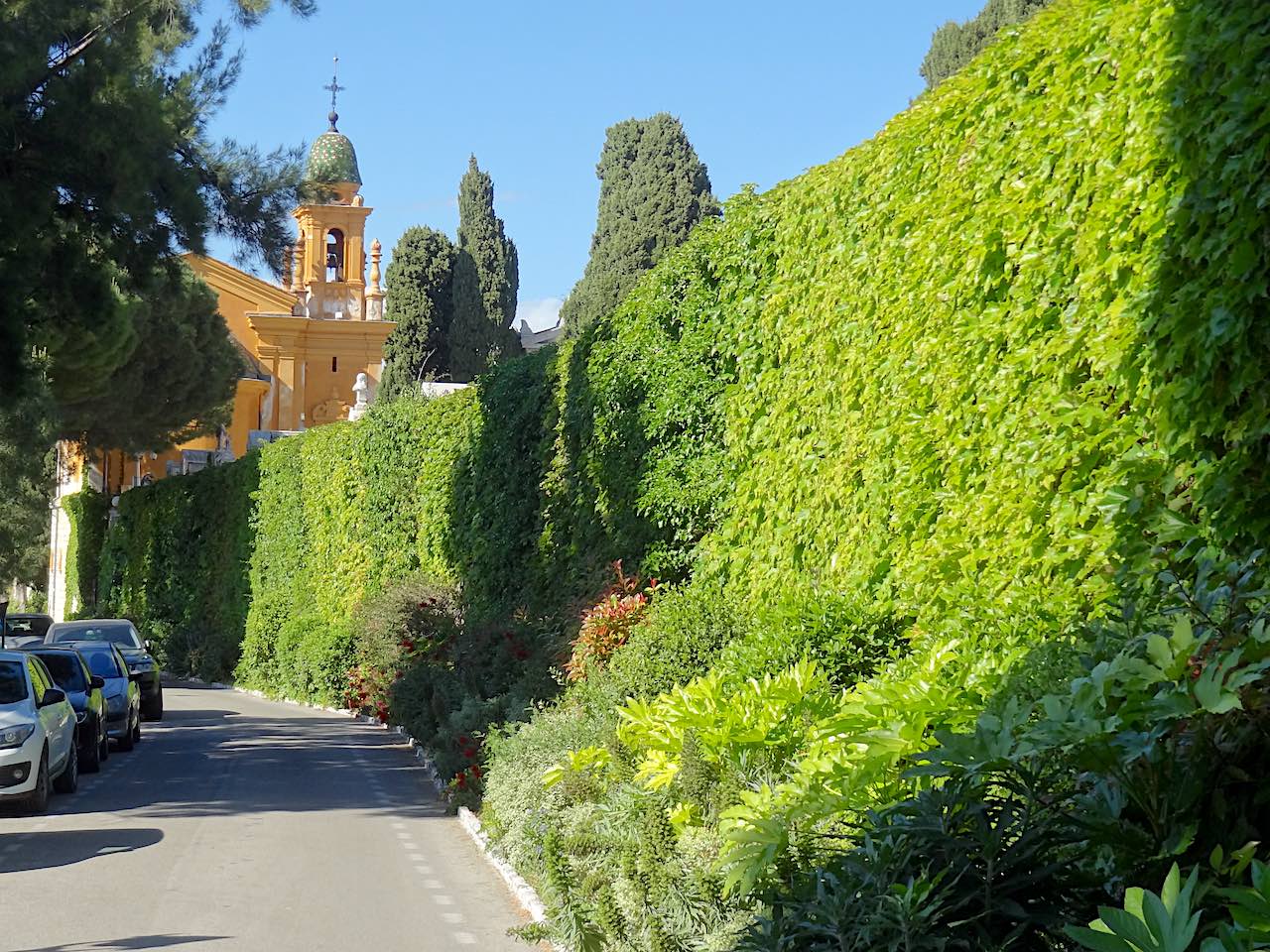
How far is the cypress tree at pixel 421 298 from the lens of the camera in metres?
74.4

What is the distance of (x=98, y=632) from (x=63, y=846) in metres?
15.3

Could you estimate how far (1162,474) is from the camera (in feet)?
20.4

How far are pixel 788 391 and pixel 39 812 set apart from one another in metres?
8.82

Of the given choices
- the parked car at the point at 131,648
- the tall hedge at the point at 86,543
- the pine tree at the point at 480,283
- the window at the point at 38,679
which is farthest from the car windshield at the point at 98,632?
the pine tree at the point at 480,283

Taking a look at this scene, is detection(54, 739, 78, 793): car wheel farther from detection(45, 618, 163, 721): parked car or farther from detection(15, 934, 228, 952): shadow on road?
detection(45, 618, 163, 721): parked car

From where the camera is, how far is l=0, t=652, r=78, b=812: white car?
14328mm

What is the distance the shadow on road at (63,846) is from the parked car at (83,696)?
16.0 ft

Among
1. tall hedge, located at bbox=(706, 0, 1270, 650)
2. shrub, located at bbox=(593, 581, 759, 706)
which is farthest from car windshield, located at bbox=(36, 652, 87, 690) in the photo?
tall hedge, located at bbox=(706, 0, 1270, 650)

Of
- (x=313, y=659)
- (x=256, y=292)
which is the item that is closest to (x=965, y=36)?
(x=313, y=659)

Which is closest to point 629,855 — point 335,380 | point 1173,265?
point 1173,265

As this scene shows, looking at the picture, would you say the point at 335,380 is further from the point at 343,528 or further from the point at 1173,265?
the point at 1173,265

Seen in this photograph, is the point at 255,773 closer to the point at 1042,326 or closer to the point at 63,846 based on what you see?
the point at 63,846

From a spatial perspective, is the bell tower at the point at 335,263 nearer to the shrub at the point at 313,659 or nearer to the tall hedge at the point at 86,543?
the tall hedge at the point at 86,543

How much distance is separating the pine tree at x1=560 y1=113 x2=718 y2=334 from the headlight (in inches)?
1904
